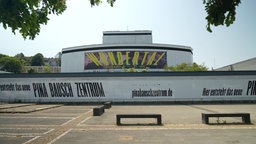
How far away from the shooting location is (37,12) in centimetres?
648

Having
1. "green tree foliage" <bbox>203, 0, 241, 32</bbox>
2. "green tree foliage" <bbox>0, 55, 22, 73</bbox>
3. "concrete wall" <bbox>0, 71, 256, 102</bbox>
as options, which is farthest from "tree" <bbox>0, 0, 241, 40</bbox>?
"green tree foliage" <bbox>0, 55, 22, 73</bbox>

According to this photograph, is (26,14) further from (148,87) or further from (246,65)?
(246,65)

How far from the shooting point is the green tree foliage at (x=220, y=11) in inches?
147

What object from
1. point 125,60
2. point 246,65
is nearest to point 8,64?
point 125,60

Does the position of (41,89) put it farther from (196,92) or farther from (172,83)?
(196,92)

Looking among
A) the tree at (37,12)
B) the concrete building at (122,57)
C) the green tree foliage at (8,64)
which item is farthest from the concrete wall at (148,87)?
the green tree foliage at (8,64)

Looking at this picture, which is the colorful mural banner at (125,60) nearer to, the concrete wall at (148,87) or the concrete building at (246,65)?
the concrete building at (246,65)

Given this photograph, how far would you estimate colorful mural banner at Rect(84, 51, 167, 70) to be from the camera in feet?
231

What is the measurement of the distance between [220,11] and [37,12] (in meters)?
4.78

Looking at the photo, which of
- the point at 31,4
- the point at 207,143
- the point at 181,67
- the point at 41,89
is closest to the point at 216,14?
the point at 31,4

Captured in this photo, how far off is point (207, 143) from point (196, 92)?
26.2 m

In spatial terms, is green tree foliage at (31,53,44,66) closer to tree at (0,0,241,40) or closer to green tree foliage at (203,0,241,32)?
tree at (0,0,241,40)

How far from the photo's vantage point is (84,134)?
1080 centimetres

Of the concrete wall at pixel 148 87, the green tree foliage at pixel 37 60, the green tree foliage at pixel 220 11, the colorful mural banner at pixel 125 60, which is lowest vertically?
the concrete wall at pixel 148 87
